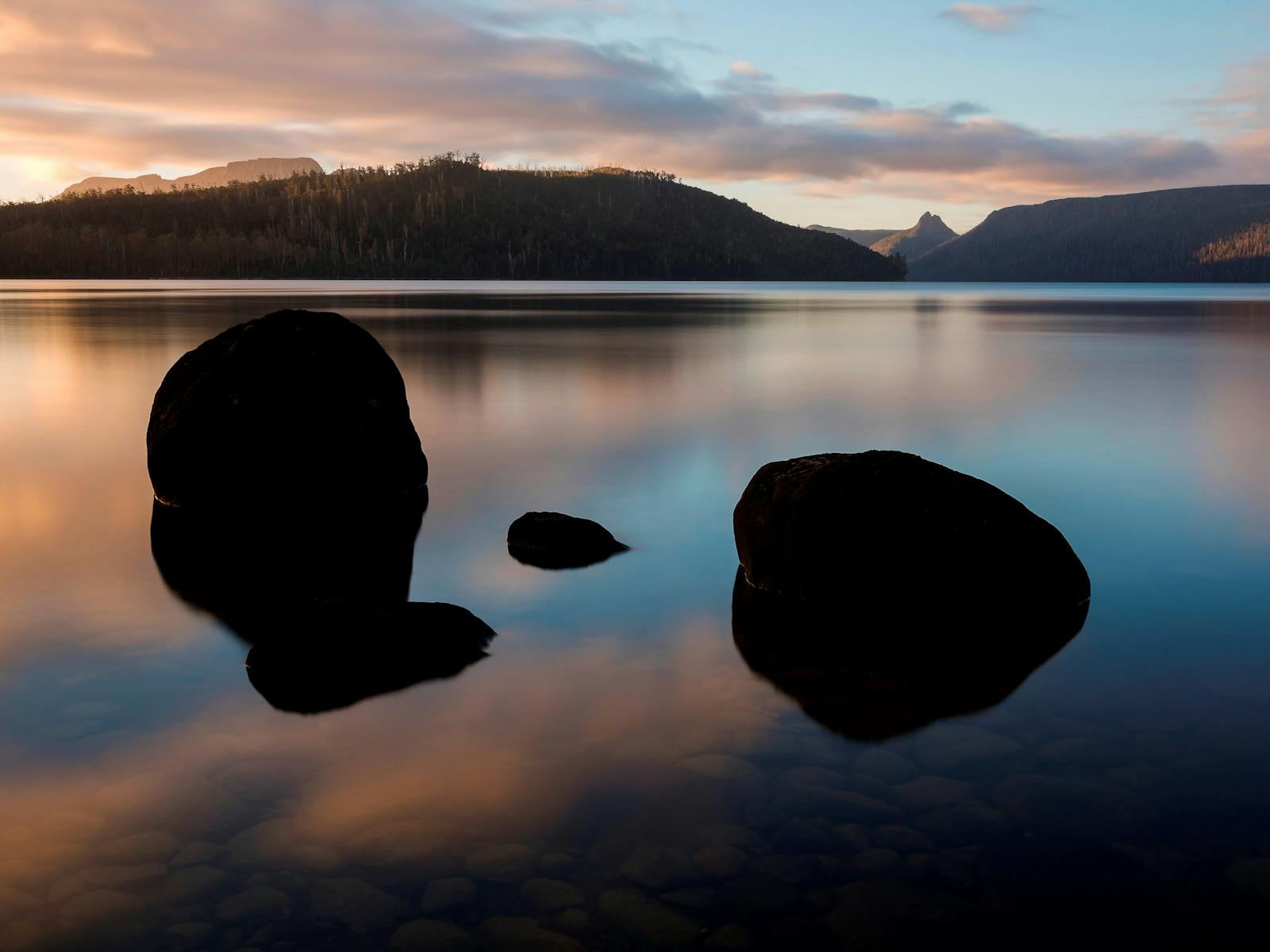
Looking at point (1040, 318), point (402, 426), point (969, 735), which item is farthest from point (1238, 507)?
point (1040, 318)

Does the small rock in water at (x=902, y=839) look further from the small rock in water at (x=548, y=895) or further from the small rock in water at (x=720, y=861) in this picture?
the small rock in water at (x=548, y=895)

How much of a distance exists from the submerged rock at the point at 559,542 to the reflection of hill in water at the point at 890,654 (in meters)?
1.91

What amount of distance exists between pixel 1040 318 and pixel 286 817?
3061 inches

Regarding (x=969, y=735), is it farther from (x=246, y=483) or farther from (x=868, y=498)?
(x=246, y=483)

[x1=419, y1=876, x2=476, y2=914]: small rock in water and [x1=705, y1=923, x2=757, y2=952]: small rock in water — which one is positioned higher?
[x1=419, y1=876, x2=476, y2=914]: small rock in water

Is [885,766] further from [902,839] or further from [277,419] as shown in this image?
[277,419]

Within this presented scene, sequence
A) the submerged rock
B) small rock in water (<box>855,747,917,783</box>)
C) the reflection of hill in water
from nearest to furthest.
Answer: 1. small rock in water (<box>855,747,917,783</box>)
2. the reflection of hill in water
3. the submerged rock

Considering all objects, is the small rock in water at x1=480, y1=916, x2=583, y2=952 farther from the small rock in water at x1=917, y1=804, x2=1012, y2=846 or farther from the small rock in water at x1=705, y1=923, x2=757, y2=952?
the small rock in water at x1=917, y1=804, x2=1012, y2=846

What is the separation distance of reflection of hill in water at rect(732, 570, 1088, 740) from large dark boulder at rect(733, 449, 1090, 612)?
157 millimetres

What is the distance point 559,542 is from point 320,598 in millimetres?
2584

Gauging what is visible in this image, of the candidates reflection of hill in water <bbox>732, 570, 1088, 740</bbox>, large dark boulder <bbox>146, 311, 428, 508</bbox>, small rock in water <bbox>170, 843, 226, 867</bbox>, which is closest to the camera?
small rock in water <bbox>170, 843, 226, 867</bbox>

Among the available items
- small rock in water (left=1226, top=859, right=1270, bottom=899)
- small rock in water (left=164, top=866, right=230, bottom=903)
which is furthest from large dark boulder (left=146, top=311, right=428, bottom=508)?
small rock in water (left=1226, top=859, right=1270, bottom=899)

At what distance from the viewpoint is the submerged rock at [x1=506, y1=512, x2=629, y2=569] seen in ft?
35.9

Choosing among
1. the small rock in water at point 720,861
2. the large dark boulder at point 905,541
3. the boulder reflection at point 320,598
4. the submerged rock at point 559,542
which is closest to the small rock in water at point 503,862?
the small rock in water at point 720,861
